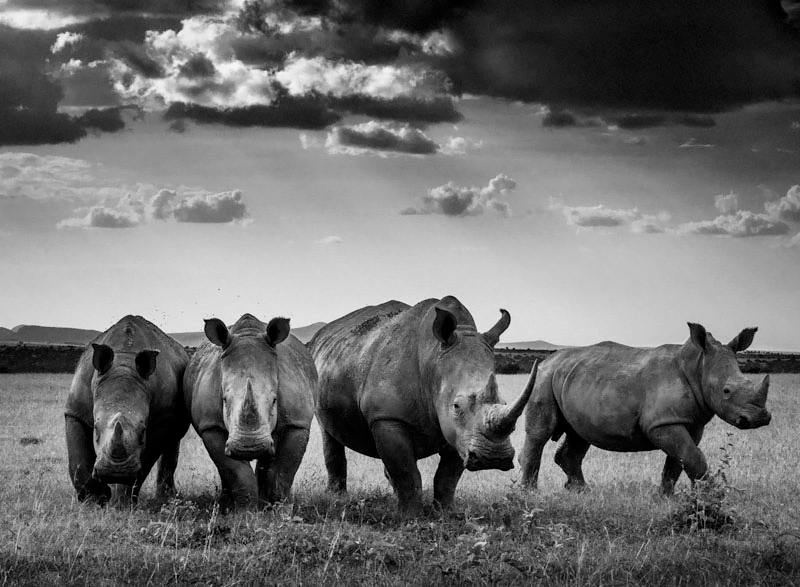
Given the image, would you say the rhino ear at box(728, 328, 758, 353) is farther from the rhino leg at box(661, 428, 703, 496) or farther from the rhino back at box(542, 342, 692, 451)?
the rhino leg at box(661, 428, 703, 496)

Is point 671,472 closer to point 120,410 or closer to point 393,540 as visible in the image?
point 393,540

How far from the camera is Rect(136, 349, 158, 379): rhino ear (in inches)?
406

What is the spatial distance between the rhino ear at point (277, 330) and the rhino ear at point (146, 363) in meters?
1.35

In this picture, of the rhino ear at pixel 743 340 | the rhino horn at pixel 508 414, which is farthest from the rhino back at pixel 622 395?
the rhino horn at pixel 508 414

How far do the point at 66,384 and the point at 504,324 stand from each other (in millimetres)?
26601

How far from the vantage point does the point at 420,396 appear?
983cm

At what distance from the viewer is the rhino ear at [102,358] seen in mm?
10163

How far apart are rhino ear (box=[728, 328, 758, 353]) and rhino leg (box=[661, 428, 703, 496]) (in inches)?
46.4

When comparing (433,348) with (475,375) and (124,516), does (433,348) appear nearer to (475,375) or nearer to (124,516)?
(475,375)

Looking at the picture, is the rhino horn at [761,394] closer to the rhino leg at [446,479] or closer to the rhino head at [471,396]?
the rhino head at [471,396]

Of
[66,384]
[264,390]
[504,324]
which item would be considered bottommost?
[66,384]

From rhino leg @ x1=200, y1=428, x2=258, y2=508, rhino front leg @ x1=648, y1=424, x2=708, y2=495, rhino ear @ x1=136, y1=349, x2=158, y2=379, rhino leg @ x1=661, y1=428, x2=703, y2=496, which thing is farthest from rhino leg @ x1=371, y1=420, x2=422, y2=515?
rhino leg @ x1=661, y1=428, x2=703, y2=496

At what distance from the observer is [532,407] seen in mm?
14188

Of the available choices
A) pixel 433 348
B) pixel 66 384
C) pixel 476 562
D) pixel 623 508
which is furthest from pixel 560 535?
pixel 66 384
